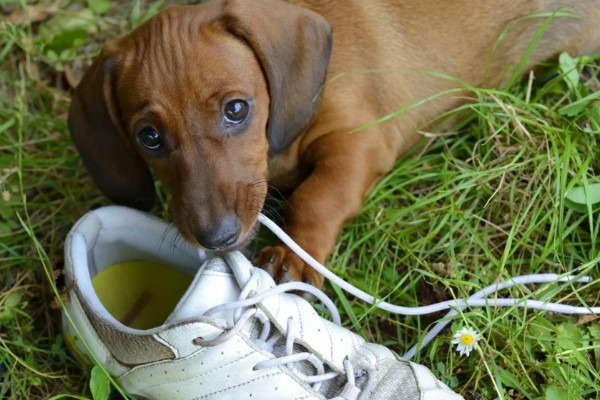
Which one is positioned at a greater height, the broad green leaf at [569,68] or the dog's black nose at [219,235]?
the broad green leaf at [569,68]

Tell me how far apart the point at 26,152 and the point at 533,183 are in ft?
7.43

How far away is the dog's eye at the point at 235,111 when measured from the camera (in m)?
2.55

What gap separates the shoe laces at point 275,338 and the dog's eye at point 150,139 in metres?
0.56

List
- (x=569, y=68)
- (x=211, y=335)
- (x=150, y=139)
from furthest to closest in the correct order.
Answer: (x=569, y=68)
(x=150, y=139)
(x=211, y=335)

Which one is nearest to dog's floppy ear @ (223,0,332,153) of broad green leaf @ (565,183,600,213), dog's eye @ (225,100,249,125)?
dog's eye @ (225,100,249,125)

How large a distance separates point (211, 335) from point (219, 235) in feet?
1.00

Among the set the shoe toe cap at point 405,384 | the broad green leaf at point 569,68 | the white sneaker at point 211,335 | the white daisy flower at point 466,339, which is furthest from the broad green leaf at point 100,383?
the broad green leaf at point 569,68

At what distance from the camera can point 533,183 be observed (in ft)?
10.2

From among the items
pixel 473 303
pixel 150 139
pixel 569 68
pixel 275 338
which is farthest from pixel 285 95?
pixel 569 68

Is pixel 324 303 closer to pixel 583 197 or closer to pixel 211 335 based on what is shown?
pixel 211 335

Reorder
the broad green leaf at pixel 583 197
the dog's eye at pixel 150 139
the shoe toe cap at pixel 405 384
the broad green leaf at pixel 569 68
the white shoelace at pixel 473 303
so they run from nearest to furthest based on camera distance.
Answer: the shoe toe cap at pixel 405 384 < the dog's eye at pixel 150 139 < the white shoelace at pixel 473 303 < the broad green leaf at pixel 583 197 < the broad green leaf at pixel 569 68

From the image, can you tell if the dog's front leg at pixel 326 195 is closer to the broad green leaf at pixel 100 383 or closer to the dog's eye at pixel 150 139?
the dog's eye at pixel 150 139

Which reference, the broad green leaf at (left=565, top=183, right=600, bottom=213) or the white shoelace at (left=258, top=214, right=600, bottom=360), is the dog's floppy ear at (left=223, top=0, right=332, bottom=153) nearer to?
the white shoelace at (left=258, top=214, right=600, bottom=360)

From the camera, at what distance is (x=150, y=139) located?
2.62 meters
